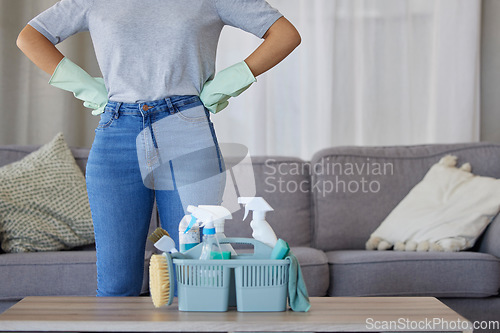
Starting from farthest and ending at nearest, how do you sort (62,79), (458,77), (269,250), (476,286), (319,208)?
(458,77) < (319,208) < (476,286) < (62,79) < (269,250)

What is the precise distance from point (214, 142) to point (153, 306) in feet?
1.37

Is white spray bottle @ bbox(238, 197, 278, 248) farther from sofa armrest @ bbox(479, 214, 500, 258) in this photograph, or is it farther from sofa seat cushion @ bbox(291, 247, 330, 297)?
sofa armrest @ bbox(479, 214, 500, 258)

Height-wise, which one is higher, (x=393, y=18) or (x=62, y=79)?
(x=393, y=18)

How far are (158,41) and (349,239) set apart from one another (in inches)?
51.3

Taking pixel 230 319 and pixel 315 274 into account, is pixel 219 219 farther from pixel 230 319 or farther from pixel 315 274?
pixel 315 274

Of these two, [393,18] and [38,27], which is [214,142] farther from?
[393,18]

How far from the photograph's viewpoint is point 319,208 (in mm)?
2408

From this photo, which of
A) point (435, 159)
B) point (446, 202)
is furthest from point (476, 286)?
point (435, 159)

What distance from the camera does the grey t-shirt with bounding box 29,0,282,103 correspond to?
1362 millimetres

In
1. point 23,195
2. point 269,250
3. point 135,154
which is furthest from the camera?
point 23,195

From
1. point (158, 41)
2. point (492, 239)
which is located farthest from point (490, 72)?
point (158, 41)

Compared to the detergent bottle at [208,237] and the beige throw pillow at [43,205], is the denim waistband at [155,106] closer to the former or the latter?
the detergent bottle at [208,237]

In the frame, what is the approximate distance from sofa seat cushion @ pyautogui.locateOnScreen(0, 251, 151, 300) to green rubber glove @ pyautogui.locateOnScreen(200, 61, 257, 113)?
0.82 m

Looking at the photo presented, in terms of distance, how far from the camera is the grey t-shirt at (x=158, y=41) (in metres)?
1.36
